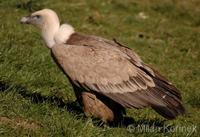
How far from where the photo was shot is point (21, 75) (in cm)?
886

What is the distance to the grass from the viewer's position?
716 centimetres

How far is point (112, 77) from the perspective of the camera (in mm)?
7711

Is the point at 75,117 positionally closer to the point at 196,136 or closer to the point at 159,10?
the point at 196,136

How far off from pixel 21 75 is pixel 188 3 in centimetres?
872

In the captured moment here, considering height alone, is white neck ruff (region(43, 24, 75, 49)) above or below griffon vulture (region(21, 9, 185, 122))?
above

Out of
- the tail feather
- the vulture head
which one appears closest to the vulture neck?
the vulture head

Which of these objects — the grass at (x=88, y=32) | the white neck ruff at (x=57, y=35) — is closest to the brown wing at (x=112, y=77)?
the white neck ruff at (x=57, y=35)

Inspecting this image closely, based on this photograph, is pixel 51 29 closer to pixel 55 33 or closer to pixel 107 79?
pixel 55 33

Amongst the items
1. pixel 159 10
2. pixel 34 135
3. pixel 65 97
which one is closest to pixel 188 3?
pixel 159 10

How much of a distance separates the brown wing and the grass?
0.38m

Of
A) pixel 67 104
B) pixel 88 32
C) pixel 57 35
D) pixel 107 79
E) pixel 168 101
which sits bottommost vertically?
pixel 88 32

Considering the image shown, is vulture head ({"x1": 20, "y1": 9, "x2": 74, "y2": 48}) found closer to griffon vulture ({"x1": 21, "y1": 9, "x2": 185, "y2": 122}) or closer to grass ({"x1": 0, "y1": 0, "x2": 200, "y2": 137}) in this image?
griffon vulture ({"x1": 21, "y1": 9, "x2": 185, "y2": 122})

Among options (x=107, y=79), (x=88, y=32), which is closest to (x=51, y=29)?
(x=107, y=79)

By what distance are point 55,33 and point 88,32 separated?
223 inches
